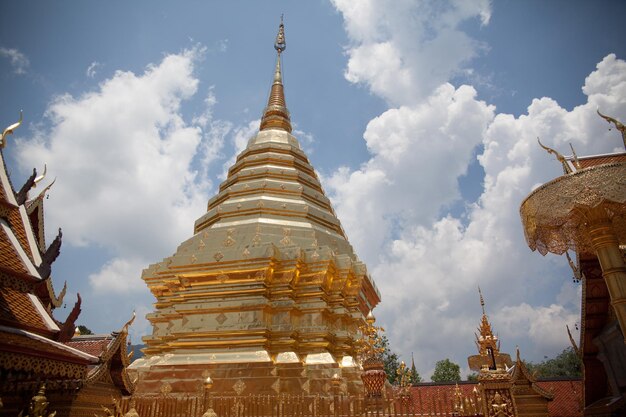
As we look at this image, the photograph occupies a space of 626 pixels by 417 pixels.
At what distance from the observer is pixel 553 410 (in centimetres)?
1395

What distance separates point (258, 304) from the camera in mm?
10219

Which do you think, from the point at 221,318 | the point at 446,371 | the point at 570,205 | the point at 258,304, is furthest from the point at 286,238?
the point at 446,371

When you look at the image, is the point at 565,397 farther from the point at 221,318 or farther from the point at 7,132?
the point at 7,132

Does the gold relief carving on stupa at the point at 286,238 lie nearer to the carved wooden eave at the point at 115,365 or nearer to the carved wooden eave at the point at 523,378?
the carved wooden eave at the point at 115,365

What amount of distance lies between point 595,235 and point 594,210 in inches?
13.4

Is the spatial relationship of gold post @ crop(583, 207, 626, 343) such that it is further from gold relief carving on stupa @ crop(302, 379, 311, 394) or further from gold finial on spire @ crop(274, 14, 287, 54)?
gold finial on spire @ crop(274, 14, 287, 54)

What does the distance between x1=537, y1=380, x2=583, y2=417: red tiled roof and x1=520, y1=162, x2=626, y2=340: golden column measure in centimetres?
1001

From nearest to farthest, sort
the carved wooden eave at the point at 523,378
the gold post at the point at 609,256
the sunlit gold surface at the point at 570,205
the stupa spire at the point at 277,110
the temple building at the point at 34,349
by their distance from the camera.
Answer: the temple building at the point at 34,349, the gold post at the point at 609,256, the sunlit gold surface at the point at 570,205, the carved wooden eave at the point at 523,378, the stupa spire at the point at 277,110

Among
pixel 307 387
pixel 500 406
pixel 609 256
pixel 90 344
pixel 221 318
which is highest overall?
pixel 221 318

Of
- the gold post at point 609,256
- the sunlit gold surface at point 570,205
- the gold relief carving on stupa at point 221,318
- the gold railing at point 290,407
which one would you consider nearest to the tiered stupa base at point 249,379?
the gold relief carving on stupa at point 221,318

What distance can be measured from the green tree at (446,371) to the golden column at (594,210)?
1290 inches

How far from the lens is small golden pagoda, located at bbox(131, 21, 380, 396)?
9.34 m

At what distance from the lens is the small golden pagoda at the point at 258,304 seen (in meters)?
9.34

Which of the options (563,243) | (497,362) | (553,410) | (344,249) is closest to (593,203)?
(563,243)
